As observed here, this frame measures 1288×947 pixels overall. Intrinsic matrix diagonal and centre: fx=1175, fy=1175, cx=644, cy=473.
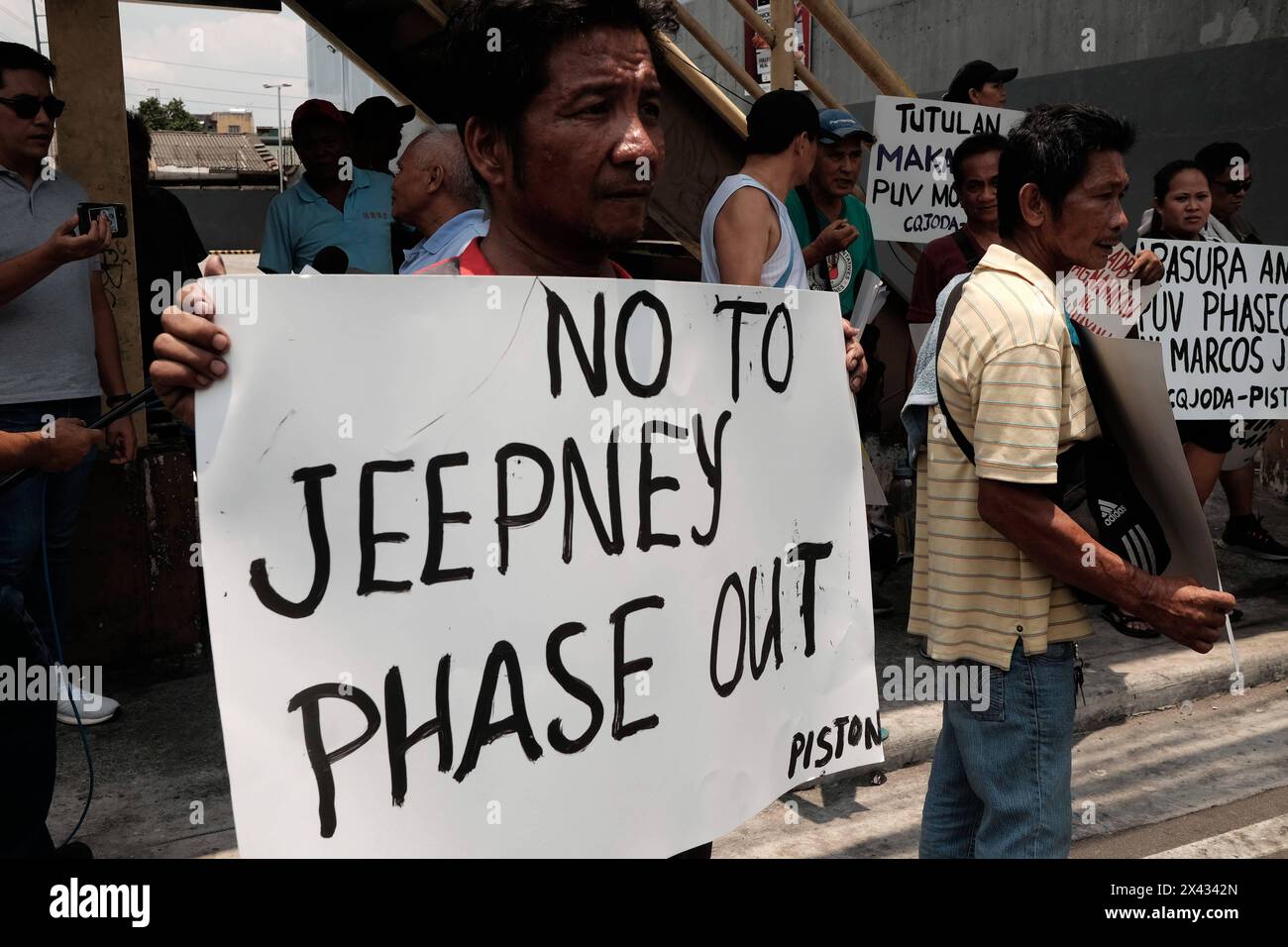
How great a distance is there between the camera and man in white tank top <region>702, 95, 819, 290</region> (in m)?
3.70

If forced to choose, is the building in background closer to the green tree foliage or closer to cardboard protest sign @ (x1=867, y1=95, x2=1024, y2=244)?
the green tree foliage

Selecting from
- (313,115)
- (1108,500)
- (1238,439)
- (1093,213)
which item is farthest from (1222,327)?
(313,115)

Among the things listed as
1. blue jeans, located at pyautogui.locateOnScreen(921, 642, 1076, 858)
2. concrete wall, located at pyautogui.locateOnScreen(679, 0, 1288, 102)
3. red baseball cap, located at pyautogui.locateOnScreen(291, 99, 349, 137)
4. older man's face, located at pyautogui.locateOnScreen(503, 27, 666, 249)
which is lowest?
blue jeans, located at pyautogui.locateOnScreen(921, 642, 1076, 858)

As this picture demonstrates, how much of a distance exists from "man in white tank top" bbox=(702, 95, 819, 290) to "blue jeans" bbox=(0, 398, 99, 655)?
2193 millimetres

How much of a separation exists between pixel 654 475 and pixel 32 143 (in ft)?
10.4

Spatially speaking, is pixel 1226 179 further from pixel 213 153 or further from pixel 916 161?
pixel 213 153

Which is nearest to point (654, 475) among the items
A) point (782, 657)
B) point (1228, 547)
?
point (782, 657)

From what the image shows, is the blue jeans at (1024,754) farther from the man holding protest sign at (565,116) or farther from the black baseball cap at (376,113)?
the black baseball cap at (376,113)

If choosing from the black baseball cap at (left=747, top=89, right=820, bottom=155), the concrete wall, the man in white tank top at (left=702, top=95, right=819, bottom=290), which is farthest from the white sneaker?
the concrete wall

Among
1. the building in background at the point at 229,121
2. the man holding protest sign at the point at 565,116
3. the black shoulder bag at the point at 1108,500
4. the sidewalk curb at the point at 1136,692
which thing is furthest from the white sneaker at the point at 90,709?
the building in background at the point at 229,121

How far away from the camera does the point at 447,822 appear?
1.72m

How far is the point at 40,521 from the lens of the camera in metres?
3.80

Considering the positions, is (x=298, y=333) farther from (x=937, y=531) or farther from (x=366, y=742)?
(x=937, y=531)
